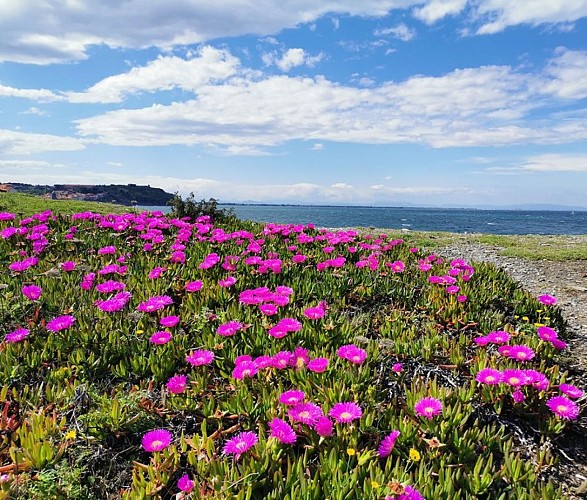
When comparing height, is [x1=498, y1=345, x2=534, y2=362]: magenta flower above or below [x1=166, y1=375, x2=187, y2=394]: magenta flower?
above

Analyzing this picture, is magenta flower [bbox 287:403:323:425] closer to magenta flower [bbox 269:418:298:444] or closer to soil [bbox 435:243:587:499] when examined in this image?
magenta flower [bbox 269:418:298:444]

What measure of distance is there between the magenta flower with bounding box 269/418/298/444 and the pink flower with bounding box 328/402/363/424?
0.79ft

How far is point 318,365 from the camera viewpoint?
270 centimetres

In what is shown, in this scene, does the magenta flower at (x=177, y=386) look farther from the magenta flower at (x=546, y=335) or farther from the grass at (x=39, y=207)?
the grass at (x=39, y=207)

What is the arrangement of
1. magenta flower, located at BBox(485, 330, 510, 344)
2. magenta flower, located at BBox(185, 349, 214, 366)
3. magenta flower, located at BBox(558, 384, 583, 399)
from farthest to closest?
1. magenta flower, located at BBox(485, 330, 510, 344)
2. magenta flower, located at BBox(185, 349, 214, 366)
3. magenta flower, located at BBox(558, 384, 583, 399)

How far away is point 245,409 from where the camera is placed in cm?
247

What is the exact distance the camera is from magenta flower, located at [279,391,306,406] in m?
2.33

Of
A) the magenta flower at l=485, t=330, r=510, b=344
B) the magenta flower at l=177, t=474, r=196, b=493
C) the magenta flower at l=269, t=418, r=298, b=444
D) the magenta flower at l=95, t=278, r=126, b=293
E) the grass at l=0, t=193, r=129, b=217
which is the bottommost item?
the magenta flower at l=177, t=474, r=196, b=493

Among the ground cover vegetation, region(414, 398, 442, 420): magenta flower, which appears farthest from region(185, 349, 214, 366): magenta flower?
region(414, 398, 442, 420): magenta flower

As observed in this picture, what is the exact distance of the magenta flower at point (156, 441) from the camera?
2127 mm

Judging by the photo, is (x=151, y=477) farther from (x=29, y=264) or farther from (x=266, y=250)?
(x=266, y=250)

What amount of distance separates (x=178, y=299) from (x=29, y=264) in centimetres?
157

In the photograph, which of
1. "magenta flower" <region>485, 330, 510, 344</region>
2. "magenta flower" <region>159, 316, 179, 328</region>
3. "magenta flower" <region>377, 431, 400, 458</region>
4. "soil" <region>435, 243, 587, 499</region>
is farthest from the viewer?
"magenta flower" <region>159, 316, 179, 328</region>

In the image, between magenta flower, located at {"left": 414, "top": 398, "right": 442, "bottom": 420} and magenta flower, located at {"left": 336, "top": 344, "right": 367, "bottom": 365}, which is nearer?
magenta flower, located at {"left": 414, "top": 398, "right": 442, "bottom": 420}
